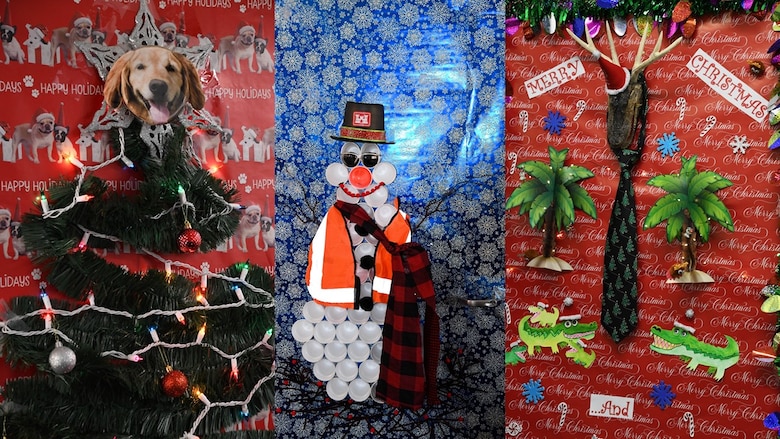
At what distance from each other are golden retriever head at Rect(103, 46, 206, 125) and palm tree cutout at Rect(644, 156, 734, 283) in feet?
6.03

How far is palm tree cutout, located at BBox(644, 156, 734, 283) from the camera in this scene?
92.1 inches

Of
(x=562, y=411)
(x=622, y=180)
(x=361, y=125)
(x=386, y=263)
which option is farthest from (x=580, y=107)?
(x=562, y=411)

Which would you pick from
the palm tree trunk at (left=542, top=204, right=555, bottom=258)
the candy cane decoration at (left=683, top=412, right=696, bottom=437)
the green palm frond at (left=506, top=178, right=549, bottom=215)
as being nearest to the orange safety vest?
the green palm frond at (left=506, top=178, right=549, bottom=215)

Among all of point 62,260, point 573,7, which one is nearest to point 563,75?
point 573,7

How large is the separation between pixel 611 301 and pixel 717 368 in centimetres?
44

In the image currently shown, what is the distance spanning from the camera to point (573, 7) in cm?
250

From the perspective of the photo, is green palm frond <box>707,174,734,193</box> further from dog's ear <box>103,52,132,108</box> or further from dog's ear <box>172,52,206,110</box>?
dog's ear <box>103,52,132,108</box>

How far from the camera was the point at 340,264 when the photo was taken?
8.39 ft

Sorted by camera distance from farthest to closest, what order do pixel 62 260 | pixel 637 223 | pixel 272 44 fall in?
1. pixel 272 44
2. pixel 637 223
3. pixel 62 260

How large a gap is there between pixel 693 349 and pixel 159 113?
218 cm

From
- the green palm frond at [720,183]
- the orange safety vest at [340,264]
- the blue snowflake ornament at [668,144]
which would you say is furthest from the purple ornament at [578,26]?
the orange safety vest at [340,264]

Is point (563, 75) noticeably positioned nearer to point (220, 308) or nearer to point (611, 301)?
point (611, 301)

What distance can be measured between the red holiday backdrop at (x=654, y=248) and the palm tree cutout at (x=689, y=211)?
44mm

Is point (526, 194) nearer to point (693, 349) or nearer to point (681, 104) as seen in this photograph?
point (681, 104)
